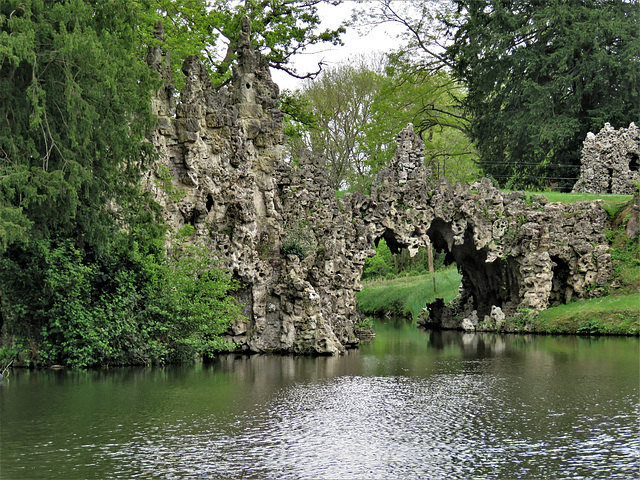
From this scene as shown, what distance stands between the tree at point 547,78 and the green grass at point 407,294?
8.06m

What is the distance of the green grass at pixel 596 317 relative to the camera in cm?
3153

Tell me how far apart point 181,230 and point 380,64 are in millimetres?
30393

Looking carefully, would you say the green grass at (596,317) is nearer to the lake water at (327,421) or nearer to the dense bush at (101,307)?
the lake water at (327,421)

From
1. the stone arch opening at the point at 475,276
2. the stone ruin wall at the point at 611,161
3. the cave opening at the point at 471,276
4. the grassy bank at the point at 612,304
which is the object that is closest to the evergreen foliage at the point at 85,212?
the cave opening at the point at 471,276

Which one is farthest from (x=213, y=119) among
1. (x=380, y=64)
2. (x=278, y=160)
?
(x=380, y=64)

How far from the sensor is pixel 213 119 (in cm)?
2536

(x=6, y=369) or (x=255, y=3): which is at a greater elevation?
(x=255, y=3)

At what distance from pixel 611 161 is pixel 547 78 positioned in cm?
764

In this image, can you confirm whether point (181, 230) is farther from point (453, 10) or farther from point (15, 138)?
point (453, 10)

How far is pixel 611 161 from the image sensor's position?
3950cm

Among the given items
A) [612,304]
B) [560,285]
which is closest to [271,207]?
[612,304]

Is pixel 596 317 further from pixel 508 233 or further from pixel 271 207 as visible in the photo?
pixel 271 207

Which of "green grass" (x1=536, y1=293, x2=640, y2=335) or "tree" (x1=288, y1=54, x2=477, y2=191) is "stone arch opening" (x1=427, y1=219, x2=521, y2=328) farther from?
"tree" (x1=288, y1=54, x2=477, y2=191)

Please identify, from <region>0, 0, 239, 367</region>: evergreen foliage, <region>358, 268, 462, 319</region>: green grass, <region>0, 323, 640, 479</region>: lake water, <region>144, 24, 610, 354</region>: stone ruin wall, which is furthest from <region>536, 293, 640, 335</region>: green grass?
<region>0, 0, 239, 367</region>: evergreen foliage
